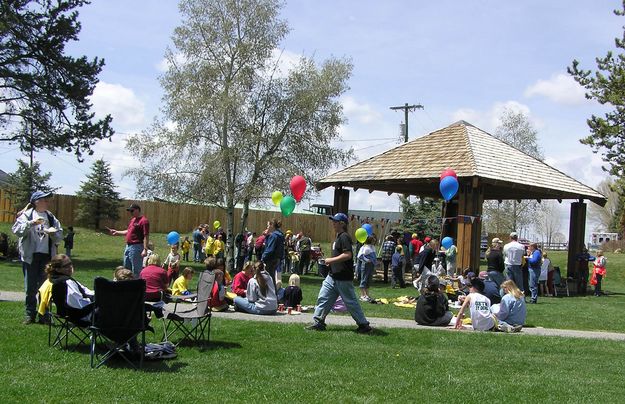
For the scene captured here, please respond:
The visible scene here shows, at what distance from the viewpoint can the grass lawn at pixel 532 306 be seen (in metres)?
12.8

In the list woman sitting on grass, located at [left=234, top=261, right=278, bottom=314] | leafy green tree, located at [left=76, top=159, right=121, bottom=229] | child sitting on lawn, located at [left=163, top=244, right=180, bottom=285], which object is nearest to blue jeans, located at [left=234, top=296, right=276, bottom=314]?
woman sitting on grass, located at [left=234, top=261, right=278, bottom=314]

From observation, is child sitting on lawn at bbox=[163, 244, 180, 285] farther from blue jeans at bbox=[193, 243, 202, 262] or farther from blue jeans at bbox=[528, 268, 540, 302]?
blue jeans at bbox=[193, 243, 202, 262]

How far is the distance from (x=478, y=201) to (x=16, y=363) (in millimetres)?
14928

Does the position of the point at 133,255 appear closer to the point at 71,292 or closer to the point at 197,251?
the point at 71,292

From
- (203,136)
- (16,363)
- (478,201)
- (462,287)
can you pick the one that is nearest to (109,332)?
(16,363)

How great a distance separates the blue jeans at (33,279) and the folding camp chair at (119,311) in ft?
7.53

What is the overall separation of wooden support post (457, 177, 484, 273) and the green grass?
371 inches

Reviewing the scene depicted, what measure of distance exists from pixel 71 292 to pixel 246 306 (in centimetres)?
431

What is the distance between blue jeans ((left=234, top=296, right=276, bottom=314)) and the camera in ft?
37.6

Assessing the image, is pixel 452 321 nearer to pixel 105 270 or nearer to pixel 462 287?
pixel 462 287

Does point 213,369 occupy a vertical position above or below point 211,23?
below

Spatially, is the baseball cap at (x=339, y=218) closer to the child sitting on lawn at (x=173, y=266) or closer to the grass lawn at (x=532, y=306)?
the grass lawn at (x=532, y=306)

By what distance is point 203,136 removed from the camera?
24844 millimetres

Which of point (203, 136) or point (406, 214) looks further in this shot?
point (406, 214)
